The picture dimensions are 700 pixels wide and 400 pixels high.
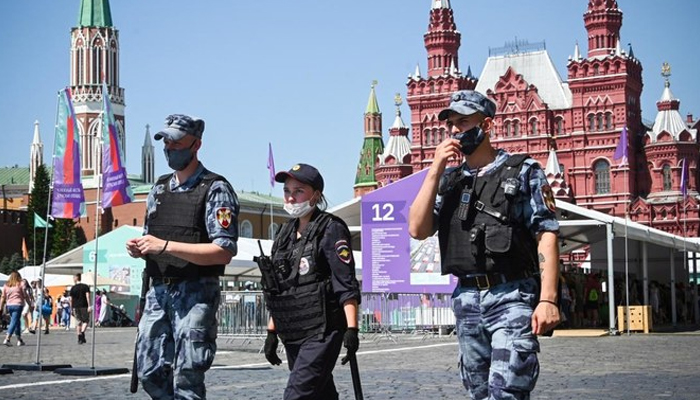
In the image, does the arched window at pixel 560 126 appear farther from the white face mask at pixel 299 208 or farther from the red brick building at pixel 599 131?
the white face mask at pixel 299 208

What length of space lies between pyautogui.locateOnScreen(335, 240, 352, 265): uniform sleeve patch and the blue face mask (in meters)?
0.99

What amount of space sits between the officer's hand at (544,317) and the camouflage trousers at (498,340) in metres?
A: 0.07

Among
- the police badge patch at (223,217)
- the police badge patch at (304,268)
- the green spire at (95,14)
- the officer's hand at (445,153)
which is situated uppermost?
the green spire at (95,14)

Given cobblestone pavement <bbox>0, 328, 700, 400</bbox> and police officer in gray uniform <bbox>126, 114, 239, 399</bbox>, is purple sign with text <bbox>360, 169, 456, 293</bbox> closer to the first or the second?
cobblestone pavement <bbox>0, 328, 700, 400</bbox>

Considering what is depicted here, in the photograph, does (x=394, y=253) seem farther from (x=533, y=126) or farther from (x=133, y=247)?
(x=533, y=126)

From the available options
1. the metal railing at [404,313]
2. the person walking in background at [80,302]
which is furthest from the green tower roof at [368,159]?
the person walking in background at [80,302]

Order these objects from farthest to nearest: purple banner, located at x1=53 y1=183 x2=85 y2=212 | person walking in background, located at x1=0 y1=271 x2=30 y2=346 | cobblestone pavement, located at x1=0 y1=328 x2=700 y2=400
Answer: person walking in background, located at x1=0 y1=271 x2=30 y2=346 → purple banner, located at x1=53 y1=183 x2=85 y2=212 → cobblestone pavement, located at x1=0 y1=328 x2=700 y2=400

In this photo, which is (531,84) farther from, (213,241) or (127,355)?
(213,241)

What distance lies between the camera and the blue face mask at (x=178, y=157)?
20.5 ft

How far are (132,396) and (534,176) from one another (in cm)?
648

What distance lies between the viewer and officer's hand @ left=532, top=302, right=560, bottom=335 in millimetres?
4961

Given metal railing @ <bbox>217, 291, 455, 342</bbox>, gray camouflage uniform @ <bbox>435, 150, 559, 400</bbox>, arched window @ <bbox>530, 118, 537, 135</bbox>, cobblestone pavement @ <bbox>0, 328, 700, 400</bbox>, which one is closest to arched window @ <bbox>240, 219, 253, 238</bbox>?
arched window @ <bbox>530, 118, 537, 135</bbox>

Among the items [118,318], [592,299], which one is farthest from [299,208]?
[118,318]

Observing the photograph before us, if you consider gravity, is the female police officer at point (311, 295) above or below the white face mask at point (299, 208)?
below
